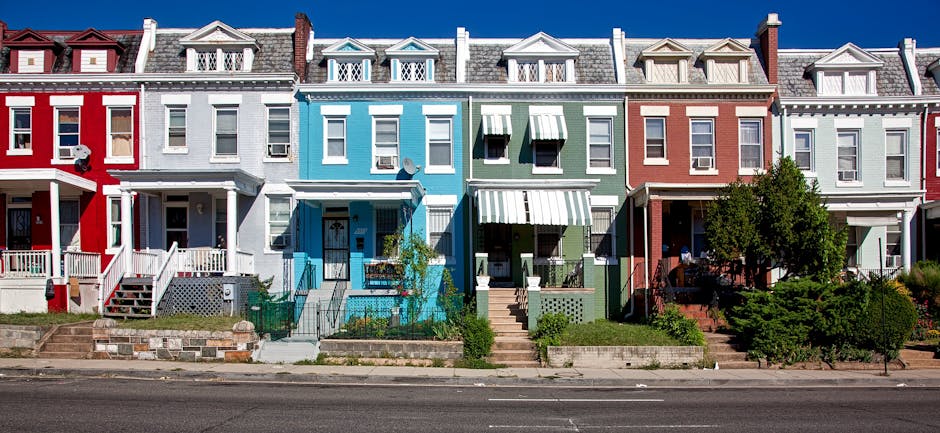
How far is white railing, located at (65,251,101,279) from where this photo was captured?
23.0 metres

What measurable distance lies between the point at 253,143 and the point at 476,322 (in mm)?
10535

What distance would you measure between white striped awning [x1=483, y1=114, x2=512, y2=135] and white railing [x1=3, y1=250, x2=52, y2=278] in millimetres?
13731

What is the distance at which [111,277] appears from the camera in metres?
22.5

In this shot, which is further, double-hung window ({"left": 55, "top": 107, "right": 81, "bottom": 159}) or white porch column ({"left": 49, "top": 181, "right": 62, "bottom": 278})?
double-hung window ({"left": 55, "top": 107, "right": 81, "bottom": 159})

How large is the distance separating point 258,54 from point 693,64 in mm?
14928

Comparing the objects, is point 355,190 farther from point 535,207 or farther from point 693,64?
point 693,64

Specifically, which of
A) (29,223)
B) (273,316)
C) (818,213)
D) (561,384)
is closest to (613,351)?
(561,384)

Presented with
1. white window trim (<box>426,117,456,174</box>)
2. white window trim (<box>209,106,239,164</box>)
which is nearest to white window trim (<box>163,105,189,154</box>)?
white window trim (<box>209,106,239,164</box>)

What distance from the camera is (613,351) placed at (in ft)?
63.0

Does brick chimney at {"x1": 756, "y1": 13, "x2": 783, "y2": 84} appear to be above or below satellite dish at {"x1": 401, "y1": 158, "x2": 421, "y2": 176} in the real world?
above

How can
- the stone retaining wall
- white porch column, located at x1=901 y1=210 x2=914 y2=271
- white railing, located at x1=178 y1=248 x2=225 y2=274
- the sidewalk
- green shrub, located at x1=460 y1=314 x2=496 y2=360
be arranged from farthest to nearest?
white porch column, located at x1=901 y1=210 x2=914 y2=271, white railing, located at x1=178 y1=248 x2=225 y2=274, green shrub, located at x1=460 y1=314 x2=496 y2=360, the stone retaining wall, the sidewalk

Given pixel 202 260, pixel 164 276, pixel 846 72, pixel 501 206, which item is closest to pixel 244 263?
pixel 202 260

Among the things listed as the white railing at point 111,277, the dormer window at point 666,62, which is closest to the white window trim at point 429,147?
the dormer window at point 666,62

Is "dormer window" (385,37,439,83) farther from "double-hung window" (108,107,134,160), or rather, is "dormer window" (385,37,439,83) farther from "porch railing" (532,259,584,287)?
"double-hung window" (108,107,134,160)
